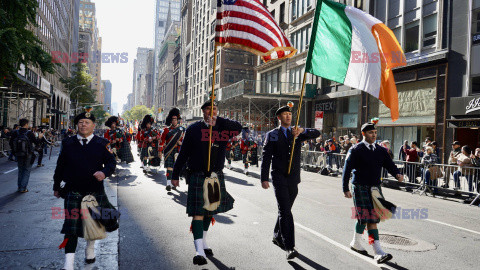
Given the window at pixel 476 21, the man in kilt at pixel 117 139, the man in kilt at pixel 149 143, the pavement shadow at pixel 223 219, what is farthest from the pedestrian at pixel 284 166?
the window at pixel 476 21

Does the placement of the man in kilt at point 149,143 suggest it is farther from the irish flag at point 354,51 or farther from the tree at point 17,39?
the irish flag at point 354,51

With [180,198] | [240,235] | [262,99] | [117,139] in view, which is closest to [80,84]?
[262,99]

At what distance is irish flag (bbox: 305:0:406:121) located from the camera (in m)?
5.13

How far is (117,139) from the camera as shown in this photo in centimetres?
1454

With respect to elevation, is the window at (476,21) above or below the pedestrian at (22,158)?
above

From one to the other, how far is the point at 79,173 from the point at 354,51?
4.05 meters

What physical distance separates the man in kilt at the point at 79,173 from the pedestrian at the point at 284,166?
2074mm

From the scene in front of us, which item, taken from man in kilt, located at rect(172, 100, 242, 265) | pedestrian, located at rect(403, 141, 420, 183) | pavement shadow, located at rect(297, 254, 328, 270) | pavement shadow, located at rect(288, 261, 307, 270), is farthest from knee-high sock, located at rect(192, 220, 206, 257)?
pedestrian, located at rect(403, 141, 420, 183)

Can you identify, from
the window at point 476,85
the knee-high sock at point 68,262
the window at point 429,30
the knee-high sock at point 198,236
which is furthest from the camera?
the window at point 429,30

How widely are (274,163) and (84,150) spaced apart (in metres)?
2.40

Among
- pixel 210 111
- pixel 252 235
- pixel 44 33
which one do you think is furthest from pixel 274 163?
pixel 44 33

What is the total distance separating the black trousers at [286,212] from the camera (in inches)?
187

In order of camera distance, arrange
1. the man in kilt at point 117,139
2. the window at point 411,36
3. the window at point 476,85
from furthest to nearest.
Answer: the window at point 411,36 → the window at point 476,85 → the man in kilt at point 117,139

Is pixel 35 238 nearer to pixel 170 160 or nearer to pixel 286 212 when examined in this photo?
pixel 286 212
